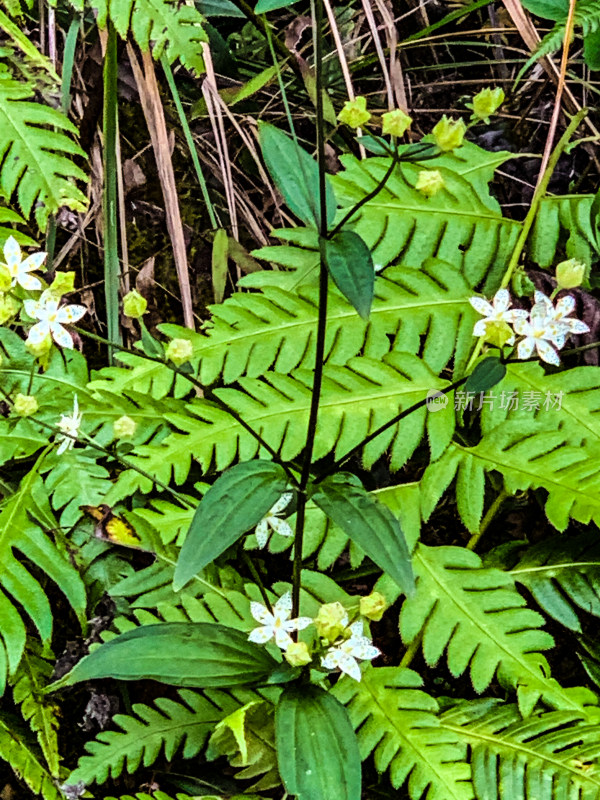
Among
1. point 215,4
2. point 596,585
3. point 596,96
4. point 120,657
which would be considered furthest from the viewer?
point 596,96

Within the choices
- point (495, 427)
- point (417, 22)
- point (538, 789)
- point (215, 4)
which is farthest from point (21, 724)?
point (417, 22)

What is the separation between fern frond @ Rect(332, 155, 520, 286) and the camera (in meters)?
1.37

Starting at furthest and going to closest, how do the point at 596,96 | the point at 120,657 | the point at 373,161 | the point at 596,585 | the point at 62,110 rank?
the point at 596,96, the point at 62,110, the point at 373,161, the point at 596,585, the point at 120,657

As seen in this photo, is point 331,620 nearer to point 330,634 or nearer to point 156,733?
point 330,634

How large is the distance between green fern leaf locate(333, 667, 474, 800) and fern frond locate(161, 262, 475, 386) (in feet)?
1.74

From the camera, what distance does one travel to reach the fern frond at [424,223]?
4.48 feet

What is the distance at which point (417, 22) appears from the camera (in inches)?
73.9

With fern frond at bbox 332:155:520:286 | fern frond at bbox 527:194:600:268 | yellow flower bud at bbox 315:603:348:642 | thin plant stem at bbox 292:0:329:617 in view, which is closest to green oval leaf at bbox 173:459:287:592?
thin plant stem at bbox 292:0:329:617

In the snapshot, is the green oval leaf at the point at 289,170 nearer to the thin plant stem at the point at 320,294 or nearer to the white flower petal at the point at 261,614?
the thin plant stem at the point at 320,294

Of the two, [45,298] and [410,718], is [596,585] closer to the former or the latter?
[410,718]

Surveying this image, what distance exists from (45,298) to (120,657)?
46 centimetres

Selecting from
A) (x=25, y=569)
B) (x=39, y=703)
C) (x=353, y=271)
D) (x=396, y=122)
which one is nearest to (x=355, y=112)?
(x=396, y=122)

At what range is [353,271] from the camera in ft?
2.55

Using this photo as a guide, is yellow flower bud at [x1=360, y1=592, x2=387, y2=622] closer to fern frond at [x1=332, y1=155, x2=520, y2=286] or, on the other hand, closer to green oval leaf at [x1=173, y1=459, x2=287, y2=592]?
green oval leaf at [x1=173, y1=459, x2=287, y2=592]
